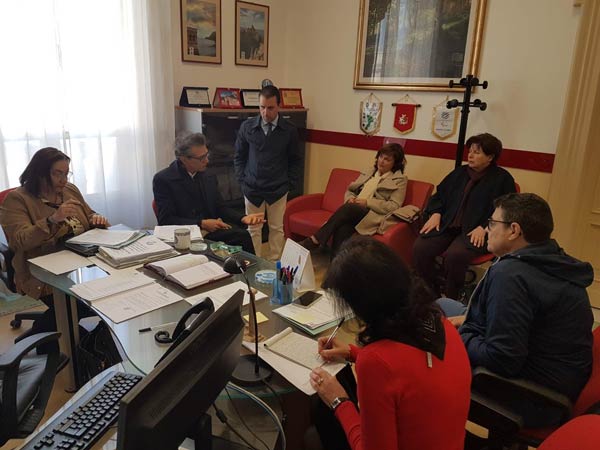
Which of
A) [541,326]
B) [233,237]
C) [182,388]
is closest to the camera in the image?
[182,388]

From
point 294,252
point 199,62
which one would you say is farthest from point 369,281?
point 199,62

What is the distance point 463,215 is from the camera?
3.19m

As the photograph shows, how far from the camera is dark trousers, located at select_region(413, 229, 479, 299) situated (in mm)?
3027

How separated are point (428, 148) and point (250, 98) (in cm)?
172

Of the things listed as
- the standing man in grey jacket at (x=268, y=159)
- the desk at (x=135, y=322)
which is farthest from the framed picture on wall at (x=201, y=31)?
the desk at (x=135, y=322)

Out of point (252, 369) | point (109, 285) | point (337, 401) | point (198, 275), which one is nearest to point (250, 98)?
point (198, 275)

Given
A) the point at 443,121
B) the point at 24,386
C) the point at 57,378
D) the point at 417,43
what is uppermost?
the point at 417,43

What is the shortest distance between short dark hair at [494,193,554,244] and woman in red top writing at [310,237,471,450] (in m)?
0.68

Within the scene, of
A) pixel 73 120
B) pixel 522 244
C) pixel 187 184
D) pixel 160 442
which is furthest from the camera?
pixel 73 120

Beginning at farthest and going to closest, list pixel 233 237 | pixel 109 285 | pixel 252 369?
1. pixel 233 237
2. pixel 109 285
3. pixel 252 369

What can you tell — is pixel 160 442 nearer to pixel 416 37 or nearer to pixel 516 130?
pixel 516 130

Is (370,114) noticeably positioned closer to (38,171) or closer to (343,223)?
(343,223)

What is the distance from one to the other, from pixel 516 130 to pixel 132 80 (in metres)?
2.96

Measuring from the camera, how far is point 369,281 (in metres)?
1.07
